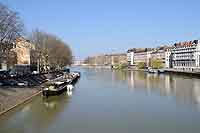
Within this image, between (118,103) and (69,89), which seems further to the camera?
(69,89)

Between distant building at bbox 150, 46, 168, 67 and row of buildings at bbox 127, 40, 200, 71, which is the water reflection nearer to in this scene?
row of buildings at bbox 127, 40, 200, 71

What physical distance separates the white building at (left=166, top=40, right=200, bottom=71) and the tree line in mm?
41953

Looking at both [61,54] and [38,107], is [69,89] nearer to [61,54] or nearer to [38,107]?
[38,107]

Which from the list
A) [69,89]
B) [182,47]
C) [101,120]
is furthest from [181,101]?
[182,47]

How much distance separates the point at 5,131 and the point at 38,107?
25.9 ft

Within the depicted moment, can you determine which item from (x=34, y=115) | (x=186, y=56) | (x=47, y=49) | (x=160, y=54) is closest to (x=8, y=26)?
(x=34, y=115)

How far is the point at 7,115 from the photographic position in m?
20.1

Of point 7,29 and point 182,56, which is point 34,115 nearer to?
point 7,29

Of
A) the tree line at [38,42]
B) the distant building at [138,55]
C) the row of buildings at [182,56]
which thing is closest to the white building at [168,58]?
the row of buildings at [182,56]

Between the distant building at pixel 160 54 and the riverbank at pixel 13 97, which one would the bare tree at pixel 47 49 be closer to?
the riverbank at pixel 13 97

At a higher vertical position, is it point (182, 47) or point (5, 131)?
point (182, 47)

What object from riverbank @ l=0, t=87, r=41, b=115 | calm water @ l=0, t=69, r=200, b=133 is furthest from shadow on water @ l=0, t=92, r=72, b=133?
riverbank @ l=0, t=87, r=41, b=115

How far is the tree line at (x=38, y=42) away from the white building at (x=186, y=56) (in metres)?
42.0

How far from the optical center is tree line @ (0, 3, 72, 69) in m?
32.7
